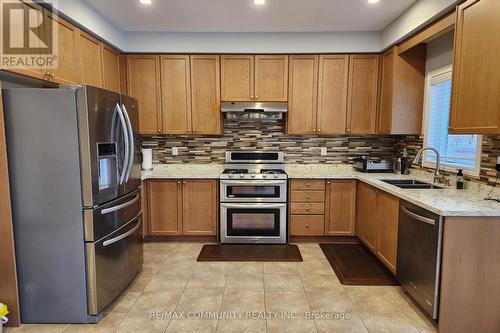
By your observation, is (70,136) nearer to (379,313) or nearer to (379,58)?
(379,313)

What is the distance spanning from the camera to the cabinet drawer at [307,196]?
352 centimetres

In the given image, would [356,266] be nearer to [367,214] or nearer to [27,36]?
[367,214]

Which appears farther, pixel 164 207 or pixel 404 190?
pixel 164 207

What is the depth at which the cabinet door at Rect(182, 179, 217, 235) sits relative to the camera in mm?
3510

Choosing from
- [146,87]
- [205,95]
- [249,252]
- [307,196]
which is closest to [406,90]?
[307,196]

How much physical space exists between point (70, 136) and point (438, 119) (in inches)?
138

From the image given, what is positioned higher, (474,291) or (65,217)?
(65,217)

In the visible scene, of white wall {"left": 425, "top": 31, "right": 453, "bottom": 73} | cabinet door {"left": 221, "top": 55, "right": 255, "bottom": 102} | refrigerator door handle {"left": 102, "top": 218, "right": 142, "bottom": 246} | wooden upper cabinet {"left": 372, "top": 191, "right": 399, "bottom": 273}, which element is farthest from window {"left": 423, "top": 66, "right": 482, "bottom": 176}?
refrigerator door handle {"left": 102, "top": 218, "right": 142, "bottom": 246}

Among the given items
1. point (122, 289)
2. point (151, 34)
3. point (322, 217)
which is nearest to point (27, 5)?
point (151, 34)

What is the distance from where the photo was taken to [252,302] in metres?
2.33

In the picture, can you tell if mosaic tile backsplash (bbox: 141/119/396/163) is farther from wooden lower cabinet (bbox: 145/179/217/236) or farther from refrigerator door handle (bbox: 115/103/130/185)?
refrigerator door handle (bbox: 115/103/130/185)

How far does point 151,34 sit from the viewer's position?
11.7 feet

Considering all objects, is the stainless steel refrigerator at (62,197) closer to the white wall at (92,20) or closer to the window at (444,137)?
the white wall at (92,20)

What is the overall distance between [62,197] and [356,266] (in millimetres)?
2773
